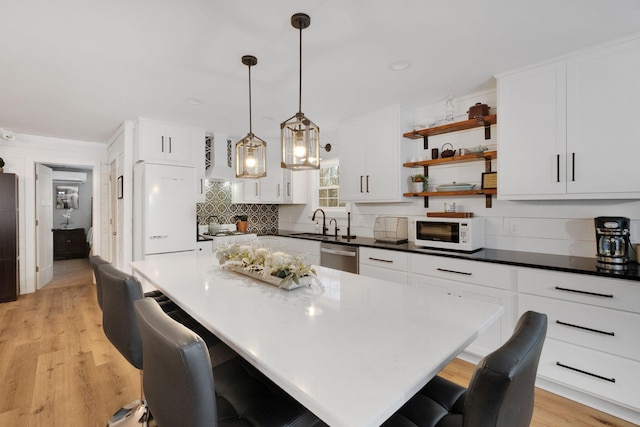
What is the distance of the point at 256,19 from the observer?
72.8 inches

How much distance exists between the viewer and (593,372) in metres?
2.00

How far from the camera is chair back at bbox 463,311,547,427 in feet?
2.31

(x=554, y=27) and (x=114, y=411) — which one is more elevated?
→ (x=554, y=27)

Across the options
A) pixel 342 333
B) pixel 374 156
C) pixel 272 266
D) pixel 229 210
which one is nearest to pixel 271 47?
pixel 272 266

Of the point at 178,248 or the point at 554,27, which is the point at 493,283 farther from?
the point at 178,248

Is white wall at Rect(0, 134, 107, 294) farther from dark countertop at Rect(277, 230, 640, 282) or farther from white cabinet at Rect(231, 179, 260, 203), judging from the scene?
dark countertop at Rect(277, 230, 640, 282)

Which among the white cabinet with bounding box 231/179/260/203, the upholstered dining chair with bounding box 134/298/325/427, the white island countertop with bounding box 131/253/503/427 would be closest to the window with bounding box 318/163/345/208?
the white cabinet with bounding box 231/179/260/203

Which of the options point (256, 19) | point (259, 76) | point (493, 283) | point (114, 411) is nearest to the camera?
point (256, 19)

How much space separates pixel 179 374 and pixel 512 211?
3.00 m

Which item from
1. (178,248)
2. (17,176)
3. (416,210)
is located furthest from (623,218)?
(17,176)

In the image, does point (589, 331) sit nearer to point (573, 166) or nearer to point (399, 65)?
point (573, 166)

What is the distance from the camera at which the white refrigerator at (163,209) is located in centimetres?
365

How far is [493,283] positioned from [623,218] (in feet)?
3.09

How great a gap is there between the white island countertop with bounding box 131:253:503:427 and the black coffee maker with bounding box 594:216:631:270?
4.79ft
